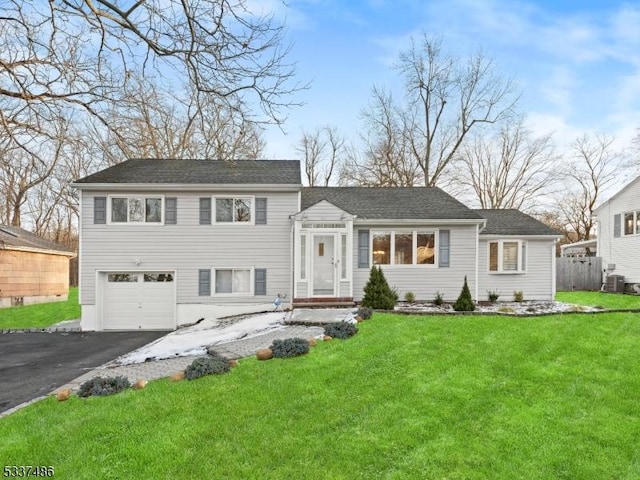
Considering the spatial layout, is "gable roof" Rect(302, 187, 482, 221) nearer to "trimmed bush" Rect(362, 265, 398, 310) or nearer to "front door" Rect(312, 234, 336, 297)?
"front door" Rect(312, 234, 336, 297)

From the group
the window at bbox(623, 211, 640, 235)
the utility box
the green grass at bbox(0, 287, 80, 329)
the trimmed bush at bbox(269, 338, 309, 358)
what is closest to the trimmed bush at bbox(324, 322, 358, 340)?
the trimmed bush at bbox(269, 338, 309, 358)

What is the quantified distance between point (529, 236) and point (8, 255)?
2378cm

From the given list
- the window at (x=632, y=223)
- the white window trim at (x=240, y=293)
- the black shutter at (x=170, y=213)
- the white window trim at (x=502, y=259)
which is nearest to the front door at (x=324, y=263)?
the white window trim at (x=240, y=293)

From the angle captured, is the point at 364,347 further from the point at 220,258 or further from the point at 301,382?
the point at 220,258

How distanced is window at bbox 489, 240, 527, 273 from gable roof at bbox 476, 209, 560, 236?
45 centimetres

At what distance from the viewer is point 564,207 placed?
3428cm

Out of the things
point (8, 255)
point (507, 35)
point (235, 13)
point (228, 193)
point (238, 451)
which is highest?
point (507, 35)

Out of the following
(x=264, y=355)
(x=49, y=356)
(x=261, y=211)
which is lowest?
(x=49, y=356)

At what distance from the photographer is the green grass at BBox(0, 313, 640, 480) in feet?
12.5

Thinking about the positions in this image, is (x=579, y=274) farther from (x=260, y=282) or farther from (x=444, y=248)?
(x=260, y=282)

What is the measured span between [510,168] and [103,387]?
32.1 m

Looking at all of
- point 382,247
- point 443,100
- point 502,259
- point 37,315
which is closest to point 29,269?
point 37,315

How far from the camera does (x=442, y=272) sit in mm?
14383

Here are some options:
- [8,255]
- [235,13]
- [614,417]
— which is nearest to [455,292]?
[614,417]
